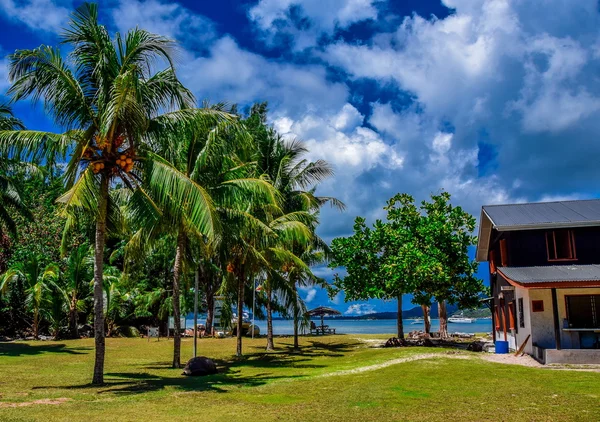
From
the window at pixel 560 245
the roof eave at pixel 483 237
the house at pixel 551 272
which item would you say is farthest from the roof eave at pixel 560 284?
the roof eave at pixel 483 237

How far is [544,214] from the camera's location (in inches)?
846

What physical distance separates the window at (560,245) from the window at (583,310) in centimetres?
155

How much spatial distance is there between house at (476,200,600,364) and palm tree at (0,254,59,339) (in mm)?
23457

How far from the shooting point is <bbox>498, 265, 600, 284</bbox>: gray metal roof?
680 inches

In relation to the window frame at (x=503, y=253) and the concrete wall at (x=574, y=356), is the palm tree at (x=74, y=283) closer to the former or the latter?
the window frame at (x=503, y=253)

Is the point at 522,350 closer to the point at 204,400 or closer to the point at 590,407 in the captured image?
the point at 590,407

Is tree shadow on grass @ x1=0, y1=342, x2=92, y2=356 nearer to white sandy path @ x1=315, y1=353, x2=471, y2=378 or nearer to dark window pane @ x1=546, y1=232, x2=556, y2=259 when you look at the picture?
white sandy path @ x1=315, y1=353, x2=471, y2=378

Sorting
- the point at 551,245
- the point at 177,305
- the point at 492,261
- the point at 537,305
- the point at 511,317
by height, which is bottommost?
the point at 511,317

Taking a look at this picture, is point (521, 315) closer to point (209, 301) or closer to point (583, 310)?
point (583, 310)

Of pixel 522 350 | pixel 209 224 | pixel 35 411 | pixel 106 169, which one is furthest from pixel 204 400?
pixel 522 350

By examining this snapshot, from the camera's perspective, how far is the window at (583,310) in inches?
760

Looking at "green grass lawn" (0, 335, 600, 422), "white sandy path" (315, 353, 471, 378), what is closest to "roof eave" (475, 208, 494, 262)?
"white sandy path" (315, 353, 471, 378)

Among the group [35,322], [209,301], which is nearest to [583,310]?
[209,301]

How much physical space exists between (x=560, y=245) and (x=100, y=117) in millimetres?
16839
